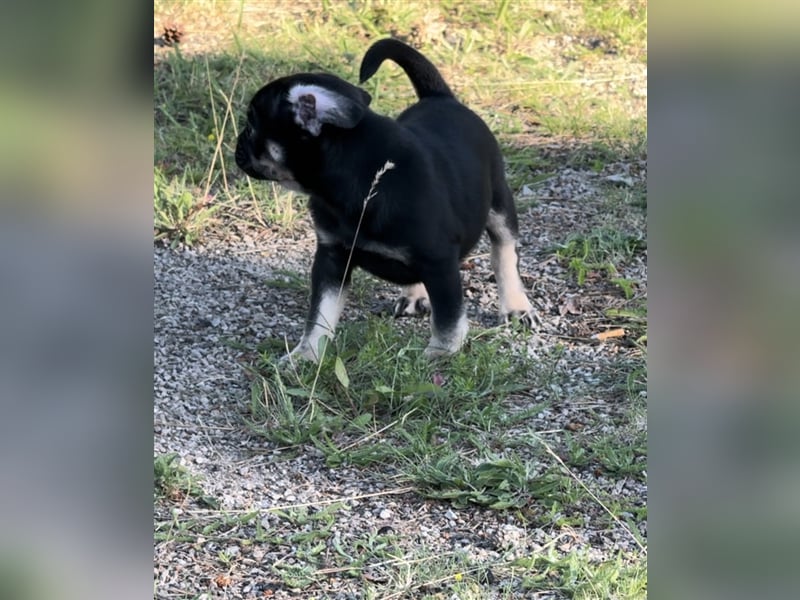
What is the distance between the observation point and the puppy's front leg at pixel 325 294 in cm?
394

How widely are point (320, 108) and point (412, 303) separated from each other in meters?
1.07

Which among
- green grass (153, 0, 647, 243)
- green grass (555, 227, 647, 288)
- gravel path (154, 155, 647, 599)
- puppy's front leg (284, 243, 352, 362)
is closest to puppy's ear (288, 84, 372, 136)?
puppy's front leg (284, 243, 352, 362)

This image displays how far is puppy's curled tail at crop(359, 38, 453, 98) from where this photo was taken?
13.1 feet

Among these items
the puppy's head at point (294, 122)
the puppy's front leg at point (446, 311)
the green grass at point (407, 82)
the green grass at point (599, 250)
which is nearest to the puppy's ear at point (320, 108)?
the puppy's head at point (294, 122)

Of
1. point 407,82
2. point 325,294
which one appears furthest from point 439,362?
point 407,82

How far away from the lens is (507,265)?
440 centimetres

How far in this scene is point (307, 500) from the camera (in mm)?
3160

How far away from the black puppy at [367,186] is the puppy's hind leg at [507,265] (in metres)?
0.25
